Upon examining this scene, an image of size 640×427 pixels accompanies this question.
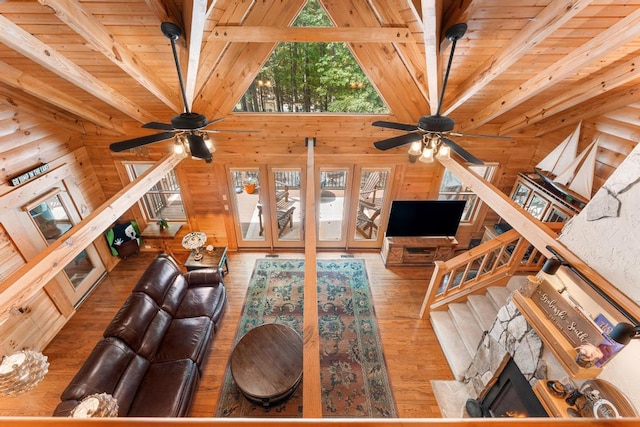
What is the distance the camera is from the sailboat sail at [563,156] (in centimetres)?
395

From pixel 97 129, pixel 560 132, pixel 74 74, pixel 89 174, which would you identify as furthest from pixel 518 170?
pixel 89 174

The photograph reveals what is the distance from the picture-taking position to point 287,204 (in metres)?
6.14

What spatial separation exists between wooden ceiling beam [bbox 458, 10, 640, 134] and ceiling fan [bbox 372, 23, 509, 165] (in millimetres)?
1062

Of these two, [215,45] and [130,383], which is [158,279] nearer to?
[130,383]

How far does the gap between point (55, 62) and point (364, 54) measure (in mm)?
3638

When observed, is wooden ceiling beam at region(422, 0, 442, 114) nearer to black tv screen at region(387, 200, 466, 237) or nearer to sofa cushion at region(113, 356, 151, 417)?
black tv screen at region(387, 200, 466, 237)

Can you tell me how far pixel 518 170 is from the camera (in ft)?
17.6

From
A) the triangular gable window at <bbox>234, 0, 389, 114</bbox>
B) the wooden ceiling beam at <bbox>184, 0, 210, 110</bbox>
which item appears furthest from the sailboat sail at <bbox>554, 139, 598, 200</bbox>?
the wooden ceiling beam at <bbox>184, 0, 210, 110</bbox>

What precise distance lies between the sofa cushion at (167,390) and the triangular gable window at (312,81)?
391 centimetres

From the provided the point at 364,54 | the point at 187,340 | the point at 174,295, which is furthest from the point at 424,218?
the point at 174,295

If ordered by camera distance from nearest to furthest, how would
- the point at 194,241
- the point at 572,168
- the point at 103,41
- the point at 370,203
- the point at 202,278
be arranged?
the point at 103,41 → the point at 572,168 → the point at 202,278 → the point at 194,241 → the point at 370,203

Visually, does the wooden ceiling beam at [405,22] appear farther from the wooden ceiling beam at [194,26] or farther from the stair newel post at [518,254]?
the stair newel post at [518,254]

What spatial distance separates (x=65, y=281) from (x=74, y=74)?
3.47m

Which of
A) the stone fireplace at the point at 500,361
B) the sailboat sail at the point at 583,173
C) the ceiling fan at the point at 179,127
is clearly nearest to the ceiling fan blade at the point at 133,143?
the ceiling fan at the point at 179,127
